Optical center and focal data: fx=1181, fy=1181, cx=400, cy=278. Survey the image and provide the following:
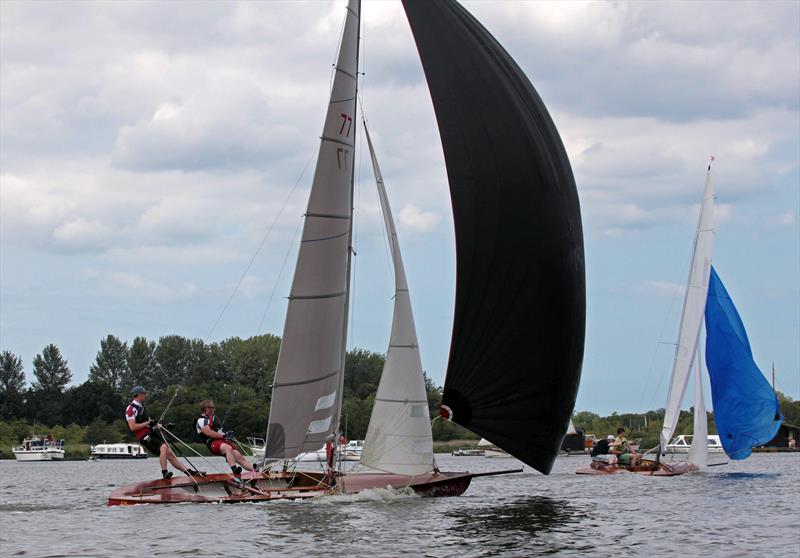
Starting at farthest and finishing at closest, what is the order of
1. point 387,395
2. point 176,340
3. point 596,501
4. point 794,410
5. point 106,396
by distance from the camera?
point 176,340, point 794,410, point 106,396, point 596,501, point 387,395

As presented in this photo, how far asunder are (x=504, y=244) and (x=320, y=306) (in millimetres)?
3983

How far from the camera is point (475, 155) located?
77.5 ft

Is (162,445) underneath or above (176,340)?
underneath

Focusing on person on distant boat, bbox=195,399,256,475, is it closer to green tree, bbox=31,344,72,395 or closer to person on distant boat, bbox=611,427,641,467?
person on distant boat, bbox=611,427,641,467

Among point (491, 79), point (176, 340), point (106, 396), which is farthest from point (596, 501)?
point (176, 340)

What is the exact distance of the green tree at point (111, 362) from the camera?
122m

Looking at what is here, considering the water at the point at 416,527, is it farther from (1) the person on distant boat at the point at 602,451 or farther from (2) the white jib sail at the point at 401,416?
(1) the person on distant boat at the point at 602,451

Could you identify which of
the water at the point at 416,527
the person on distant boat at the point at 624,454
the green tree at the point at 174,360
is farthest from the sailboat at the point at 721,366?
the green tree at the point at 174,360

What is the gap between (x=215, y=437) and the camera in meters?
23.0

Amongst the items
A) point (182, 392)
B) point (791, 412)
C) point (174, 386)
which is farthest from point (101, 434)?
point (791, 412)

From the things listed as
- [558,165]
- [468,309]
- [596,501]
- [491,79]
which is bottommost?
[596,501]

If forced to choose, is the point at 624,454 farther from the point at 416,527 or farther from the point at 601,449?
the point at 416,527

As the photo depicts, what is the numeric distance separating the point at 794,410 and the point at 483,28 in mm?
85839

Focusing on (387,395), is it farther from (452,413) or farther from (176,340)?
(176,340)
